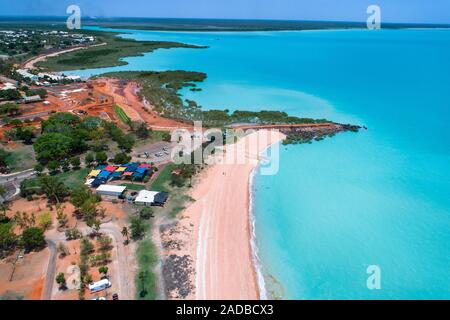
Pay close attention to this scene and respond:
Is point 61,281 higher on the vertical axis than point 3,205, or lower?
lower

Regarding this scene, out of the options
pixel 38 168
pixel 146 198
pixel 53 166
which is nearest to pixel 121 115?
pixel 53 166

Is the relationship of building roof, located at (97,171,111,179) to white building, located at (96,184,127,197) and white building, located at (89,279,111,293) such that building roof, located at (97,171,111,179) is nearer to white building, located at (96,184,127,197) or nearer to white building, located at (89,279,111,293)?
white building, located at (96,184,127,197)

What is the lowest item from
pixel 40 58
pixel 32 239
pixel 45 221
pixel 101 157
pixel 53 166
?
pixel 32 239

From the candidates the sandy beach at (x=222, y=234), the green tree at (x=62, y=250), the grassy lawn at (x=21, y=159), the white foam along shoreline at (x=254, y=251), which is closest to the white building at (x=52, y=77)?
the grassy lawn at (x=21, y=159)

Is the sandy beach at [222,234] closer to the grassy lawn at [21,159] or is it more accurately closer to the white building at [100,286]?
the white building at [100,286]

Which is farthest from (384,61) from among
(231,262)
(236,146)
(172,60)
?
(231,262)

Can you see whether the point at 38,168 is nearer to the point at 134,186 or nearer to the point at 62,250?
the point at 134,186

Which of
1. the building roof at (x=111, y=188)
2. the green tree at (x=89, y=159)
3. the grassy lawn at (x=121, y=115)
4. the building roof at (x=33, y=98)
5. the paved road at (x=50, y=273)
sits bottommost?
the paved road at (x=50, y=273)
